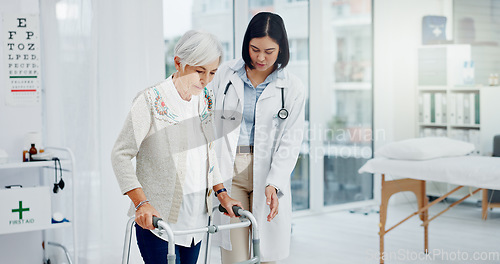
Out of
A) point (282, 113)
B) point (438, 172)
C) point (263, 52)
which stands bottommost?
point (438, 172)

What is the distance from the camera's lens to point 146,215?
1.40 metres

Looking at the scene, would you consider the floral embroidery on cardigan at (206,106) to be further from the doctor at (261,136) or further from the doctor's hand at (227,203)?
the doctor at (261,136)

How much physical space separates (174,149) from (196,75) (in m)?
0.20

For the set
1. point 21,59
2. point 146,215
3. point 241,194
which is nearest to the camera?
point 146,215

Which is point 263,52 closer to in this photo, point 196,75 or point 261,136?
point 261,136

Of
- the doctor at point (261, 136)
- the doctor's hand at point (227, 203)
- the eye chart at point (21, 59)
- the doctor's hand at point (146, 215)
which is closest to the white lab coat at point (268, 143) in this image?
the doctor at point (261, 136)

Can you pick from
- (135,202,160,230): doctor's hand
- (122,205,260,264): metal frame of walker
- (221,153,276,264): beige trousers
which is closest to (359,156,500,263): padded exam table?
(221,153,276,264): beige trousers

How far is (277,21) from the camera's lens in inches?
76.0

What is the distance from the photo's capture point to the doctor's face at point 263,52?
1.91 m

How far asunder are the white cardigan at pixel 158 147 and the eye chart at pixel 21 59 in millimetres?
1707

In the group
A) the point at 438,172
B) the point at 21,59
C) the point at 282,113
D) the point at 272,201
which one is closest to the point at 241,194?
the point at 272,201

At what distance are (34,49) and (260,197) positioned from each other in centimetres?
167

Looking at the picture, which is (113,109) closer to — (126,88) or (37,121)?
(126,88)

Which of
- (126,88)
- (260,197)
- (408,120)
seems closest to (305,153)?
(408,120)
